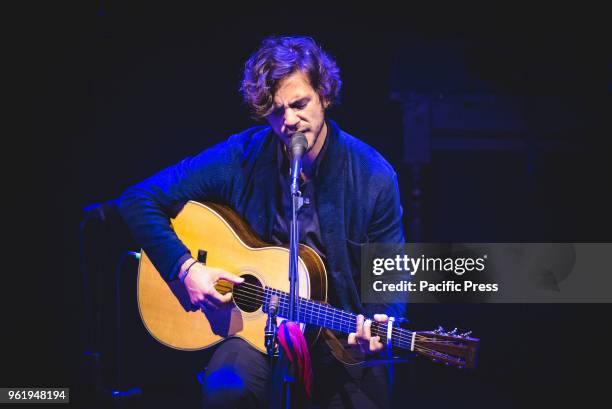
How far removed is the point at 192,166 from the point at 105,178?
1397 millimetres

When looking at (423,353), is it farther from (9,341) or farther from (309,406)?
(9,341)

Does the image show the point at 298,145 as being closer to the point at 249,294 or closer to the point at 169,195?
the point at 249,294

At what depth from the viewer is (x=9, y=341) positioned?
169 inches

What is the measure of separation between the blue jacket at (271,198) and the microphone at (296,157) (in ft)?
1.99

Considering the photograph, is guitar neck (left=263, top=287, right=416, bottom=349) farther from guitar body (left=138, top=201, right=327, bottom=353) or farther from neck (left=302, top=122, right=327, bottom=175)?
neck (left=302, top=122, right=327, bottom=175)

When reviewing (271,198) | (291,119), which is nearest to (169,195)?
(271,198)

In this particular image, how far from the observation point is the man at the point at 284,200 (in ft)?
8.92

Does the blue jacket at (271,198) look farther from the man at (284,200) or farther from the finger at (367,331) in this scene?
the finger at (367,331)

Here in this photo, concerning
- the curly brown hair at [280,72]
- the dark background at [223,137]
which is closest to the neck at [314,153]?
the curly brown hair at [280,72]

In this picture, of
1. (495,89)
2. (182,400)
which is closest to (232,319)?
(182,400)

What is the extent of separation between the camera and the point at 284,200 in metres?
3.01

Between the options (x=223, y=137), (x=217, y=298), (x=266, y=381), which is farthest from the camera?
(x=223, y=137)

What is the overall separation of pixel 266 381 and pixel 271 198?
2.70ft

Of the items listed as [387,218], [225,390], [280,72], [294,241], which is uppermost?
[280,72]
